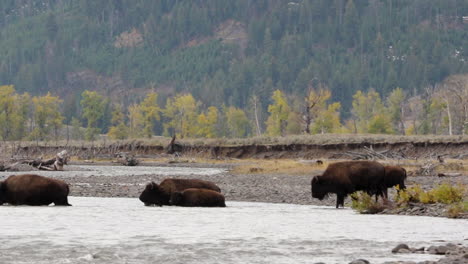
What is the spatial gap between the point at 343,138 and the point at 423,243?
3242 inches

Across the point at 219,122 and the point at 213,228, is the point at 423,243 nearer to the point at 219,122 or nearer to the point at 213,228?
the point at 213,228

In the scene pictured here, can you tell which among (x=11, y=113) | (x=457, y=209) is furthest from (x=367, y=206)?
(x=11, y=113)

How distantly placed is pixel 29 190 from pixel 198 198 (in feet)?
19.3

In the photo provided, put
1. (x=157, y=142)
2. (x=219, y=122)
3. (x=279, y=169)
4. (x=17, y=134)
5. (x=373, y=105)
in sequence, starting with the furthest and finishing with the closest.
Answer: (x=219, y=122) < (x=373, y=105) < (x=17, y=134) < (x=157, y=142) < (x=279, y=169)

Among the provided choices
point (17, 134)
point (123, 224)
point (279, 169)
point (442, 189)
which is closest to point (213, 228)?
point (123, 224)

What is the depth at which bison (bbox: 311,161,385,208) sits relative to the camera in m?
29.6

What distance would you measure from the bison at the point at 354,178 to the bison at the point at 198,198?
3.79m

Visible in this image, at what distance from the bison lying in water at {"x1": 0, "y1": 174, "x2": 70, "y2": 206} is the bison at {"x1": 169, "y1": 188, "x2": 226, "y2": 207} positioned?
4.03m

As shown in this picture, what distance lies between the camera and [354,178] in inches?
1167

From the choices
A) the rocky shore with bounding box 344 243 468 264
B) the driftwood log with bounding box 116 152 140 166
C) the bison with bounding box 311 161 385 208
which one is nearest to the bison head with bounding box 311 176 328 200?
the bison with bounding box 311 161 385 208

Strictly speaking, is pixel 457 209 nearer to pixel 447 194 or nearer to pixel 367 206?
pixel 447 194

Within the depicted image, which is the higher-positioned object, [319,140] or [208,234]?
[319,140]

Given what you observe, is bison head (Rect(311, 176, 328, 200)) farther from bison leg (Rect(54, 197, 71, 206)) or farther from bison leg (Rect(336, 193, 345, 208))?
bison leg (Rect(54, 197, 71, 206))

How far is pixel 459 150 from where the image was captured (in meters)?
92.8
